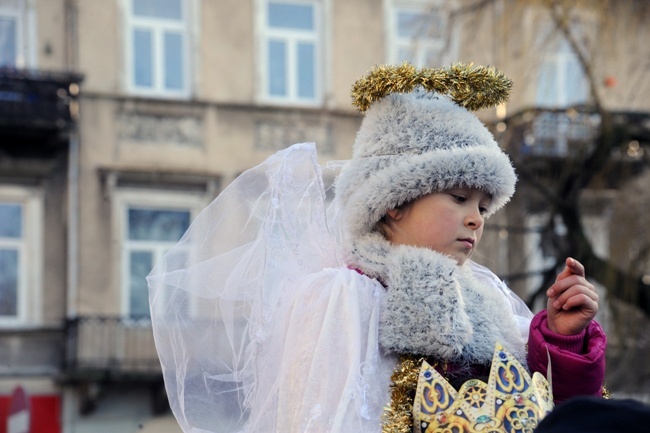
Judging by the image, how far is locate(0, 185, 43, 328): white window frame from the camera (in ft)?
50.7

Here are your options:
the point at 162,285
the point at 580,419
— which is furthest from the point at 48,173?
the point at 580,419

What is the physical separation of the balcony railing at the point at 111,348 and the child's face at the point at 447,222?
1279 centimetres

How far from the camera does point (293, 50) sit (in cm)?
1656

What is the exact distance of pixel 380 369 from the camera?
8.87 feet

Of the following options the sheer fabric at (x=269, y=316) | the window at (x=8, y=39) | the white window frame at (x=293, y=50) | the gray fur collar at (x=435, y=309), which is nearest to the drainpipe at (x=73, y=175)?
the window at (x=8, y=39)

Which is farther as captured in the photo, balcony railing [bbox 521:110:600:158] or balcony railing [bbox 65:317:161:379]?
balcony railing [bbox 65:317:161:379]

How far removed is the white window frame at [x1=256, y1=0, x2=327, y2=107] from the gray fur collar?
540 inches

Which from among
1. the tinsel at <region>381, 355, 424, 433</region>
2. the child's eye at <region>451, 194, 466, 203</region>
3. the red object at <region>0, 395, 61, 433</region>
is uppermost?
the child's eye at <region>451, 194, 466, 203</region>

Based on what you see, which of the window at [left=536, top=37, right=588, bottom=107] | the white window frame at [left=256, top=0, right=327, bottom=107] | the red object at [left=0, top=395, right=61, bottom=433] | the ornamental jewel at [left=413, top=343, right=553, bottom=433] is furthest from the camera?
the white window frame at [left=256, top=0, right=327, bottom=107]

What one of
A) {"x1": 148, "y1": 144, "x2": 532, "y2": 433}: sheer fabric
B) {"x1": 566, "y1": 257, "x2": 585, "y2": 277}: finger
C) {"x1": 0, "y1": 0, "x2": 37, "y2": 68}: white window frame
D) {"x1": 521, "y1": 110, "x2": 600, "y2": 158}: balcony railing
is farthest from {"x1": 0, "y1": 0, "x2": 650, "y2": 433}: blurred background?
{"x1": 566, "y1": 257, "x2": 585, "y2": 277}: finger

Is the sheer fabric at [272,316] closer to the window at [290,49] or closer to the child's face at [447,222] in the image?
the child's face at [447,222]

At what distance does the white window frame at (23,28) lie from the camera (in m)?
15.4

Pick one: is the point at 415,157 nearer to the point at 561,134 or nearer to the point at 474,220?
the point at 474,220

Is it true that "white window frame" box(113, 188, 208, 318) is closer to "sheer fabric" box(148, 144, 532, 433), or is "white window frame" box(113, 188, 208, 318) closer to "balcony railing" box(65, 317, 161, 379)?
"balcony railing" box(65, 317, 161, 379)
